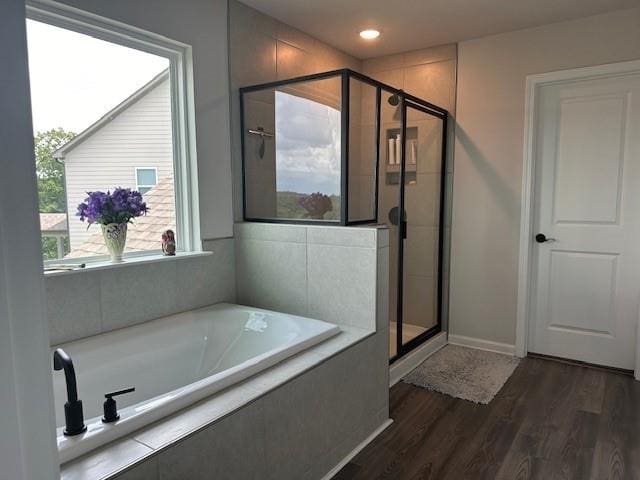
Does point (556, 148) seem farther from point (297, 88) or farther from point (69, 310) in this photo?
point (69, 310)

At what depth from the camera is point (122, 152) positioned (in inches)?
92.7

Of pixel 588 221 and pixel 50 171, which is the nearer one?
pixel 50 171

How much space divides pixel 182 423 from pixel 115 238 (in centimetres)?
118

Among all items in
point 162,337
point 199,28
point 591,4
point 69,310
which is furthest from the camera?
point 591,4

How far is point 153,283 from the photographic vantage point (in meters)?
2.41

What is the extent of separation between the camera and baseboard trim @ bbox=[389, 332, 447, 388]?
2922mm

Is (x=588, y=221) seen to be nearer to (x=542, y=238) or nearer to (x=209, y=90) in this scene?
(x=542, y=238)

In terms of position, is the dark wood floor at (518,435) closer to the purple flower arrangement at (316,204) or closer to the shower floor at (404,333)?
the shower floor at (404,333)

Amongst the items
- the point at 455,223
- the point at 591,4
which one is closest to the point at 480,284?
the point at 455,223

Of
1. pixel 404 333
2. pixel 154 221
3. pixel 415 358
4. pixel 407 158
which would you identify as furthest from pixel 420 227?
pixel 154 221

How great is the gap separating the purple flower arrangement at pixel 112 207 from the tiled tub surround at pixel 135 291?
25 centimetres

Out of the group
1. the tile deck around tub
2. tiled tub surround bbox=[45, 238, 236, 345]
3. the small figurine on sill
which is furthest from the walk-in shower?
the tile deck around tub

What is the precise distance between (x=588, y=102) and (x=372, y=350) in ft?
7.62

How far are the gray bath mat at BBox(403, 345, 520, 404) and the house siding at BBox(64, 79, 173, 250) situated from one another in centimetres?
215
